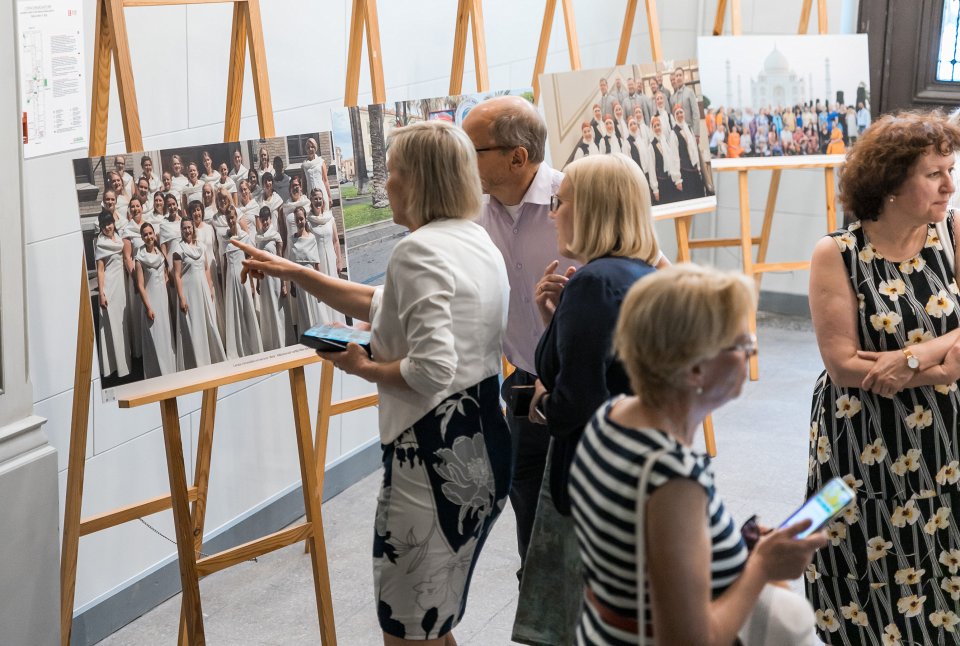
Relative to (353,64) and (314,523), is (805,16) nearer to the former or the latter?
(353,64)

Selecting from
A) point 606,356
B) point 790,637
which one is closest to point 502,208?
point 606,356

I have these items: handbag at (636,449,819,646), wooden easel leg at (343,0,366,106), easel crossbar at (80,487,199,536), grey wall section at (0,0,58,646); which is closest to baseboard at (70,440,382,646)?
easel crossbar at (80,487,199,536)

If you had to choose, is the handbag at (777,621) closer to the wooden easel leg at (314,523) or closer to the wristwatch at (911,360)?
the wristwatch at (911,360)

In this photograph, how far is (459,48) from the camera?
3.55 metres

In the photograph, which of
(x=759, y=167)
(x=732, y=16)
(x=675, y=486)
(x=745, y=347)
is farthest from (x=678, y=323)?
(x=732, y=16)

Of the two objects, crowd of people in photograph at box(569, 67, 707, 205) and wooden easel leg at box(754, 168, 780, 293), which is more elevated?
crowd of people in photograph at box(569, 67, 707, 205)

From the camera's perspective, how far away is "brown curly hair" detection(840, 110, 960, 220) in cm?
229

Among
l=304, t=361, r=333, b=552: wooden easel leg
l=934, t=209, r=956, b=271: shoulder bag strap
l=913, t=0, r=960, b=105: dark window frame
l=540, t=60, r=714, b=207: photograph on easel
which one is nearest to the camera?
l=934, t=209, r=956, b=271: shoulder bag strap

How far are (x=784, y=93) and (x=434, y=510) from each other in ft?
12.2

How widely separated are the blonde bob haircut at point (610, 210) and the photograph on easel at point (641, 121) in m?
1.69

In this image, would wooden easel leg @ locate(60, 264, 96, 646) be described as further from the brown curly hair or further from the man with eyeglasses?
the brown curly hair

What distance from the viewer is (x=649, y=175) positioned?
407cm

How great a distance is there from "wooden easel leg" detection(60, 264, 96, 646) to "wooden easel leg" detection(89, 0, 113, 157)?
0.06 ft

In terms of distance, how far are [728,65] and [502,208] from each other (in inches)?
114
